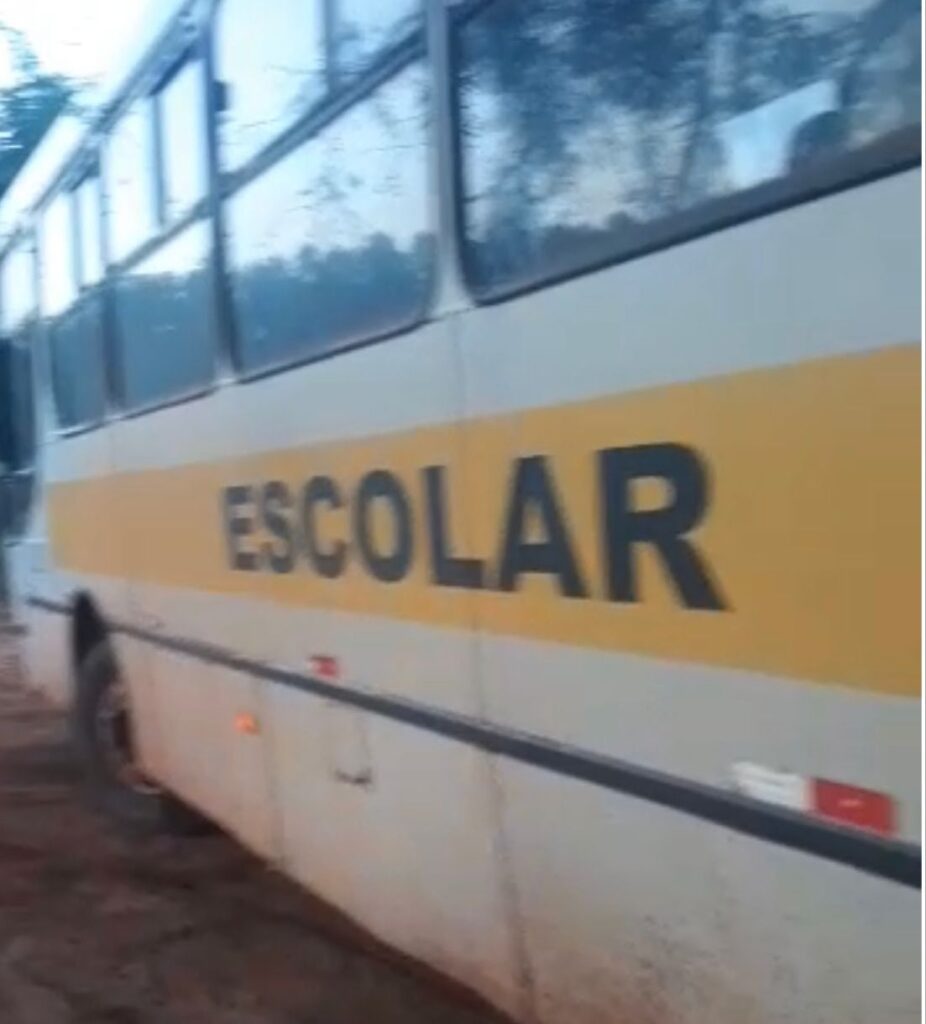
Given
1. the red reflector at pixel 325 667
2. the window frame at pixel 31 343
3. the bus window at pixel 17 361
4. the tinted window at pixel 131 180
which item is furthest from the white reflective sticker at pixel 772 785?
the bus window at pixel 17 361

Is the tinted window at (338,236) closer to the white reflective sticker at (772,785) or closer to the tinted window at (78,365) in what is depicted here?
the white reflective sticker at (772,785)

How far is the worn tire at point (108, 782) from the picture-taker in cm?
778

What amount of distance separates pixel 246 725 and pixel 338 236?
5.20 ft

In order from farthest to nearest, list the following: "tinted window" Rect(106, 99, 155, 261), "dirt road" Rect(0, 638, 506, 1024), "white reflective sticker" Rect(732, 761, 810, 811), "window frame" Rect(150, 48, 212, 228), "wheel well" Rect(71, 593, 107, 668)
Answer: "wheel well" Rect(71, 593, 107, 668) → "tinted window" Rect(106, 99, 155, 261) → "window frame" Rect(150, 48, 212, 228) → "dirt road" Rect(0, 638, 506, 1024) → "white reflective sticker" Rect(732, 761, 810, 811)

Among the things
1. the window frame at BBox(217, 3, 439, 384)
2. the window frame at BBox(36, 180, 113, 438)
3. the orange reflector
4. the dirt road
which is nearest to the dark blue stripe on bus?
the orange reflector

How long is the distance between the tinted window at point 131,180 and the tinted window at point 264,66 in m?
1.05

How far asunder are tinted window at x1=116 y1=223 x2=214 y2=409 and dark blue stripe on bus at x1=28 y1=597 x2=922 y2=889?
1321mm

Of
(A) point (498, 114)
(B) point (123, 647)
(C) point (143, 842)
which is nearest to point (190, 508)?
(B) point (123, 647)

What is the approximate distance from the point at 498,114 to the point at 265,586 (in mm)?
1906

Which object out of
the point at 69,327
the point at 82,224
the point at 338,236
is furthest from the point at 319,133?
the point at 69,327

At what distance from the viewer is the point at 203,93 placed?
590 cm

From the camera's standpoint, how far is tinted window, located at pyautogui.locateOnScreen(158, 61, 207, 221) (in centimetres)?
596

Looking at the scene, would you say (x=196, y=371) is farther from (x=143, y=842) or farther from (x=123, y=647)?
(x=143, y=842)

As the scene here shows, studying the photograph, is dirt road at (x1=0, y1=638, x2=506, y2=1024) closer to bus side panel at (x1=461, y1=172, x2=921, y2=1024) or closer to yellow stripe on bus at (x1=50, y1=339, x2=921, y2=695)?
yellow stripe on bus at (x1=50, y1=339, x2=921, y2=695)
